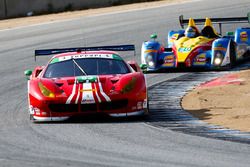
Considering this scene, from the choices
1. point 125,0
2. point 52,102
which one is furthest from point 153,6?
point 52,102

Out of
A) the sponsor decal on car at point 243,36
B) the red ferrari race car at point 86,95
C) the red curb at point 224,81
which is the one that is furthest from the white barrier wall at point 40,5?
the red ferrari race car at point 86,95

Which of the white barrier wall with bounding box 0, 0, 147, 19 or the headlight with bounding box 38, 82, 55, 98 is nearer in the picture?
the headlight with bounding box 38, 82, 55, 98

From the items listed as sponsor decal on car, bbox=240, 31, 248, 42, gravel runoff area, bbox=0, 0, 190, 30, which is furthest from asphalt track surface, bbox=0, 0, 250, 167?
gravel runoff area, bbox=0, 0, 190, 30

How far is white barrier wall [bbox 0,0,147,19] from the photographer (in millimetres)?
37938

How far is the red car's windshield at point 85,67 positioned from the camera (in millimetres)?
15273

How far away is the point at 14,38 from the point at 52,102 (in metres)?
16.5

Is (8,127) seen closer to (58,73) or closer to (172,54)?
(58,73)

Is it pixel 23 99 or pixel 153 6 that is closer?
pixel 23 99

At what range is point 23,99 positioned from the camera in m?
17.5

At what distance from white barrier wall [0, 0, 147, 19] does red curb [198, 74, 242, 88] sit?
771 inches

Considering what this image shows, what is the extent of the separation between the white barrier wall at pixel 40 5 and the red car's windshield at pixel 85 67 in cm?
2267

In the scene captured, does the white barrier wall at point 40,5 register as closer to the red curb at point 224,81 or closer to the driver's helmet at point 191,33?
the driver's helmet at point 191,33

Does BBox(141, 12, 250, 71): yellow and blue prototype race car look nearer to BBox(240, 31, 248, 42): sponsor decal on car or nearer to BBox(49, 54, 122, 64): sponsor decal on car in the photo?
BBox(240, 31, 248, 42): sponsor decal on car

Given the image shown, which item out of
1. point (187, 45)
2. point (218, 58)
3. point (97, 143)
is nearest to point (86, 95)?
point (97, 143)
